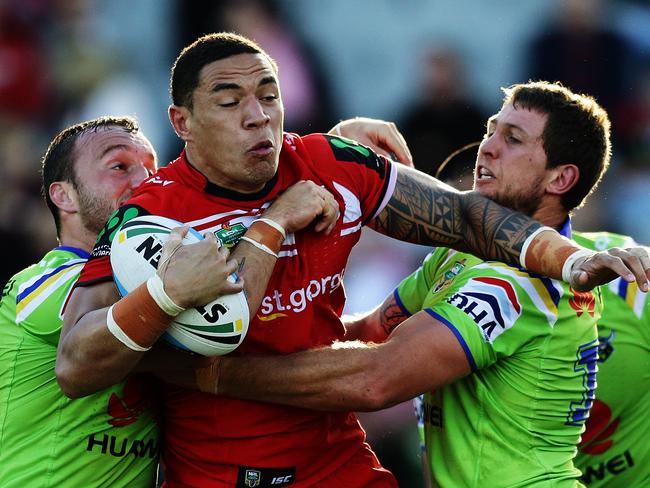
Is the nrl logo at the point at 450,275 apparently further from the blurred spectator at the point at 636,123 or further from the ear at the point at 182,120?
the blurred spectator at the point at 636,123

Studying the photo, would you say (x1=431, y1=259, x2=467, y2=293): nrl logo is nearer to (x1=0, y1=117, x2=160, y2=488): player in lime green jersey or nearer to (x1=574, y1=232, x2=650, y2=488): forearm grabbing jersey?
(x1=574, y1=232, x2=650, y2=488): forearm grabbing jersey

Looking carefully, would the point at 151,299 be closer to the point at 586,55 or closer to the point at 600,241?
the point at 600,241

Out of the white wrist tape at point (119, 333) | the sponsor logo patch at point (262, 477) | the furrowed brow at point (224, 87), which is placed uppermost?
the furrowed brow at point (224, 87)

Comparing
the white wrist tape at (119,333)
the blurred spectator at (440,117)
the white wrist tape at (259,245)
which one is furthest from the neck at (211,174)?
the blurred spectator at (440,117)

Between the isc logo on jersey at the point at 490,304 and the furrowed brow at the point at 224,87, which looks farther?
the isc logo on jersey at the point at 490,304

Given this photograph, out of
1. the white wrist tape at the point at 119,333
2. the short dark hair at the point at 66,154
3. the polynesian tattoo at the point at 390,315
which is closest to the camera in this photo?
the white wrist tape at the point at 119,333

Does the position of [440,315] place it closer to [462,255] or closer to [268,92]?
[462,255]

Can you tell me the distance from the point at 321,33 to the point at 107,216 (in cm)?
632

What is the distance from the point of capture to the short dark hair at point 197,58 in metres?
4.68

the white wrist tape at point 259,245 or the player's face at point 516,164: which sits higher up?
the player's face at point 516,164

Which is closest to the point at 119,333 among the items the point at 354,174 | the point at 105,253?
the point at 105,253

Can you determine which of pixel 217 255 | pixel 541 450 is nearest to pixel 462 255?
pixel 541 450

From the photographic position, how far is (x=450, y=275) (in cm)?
531

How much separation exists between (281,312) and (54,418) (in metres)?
1.19
